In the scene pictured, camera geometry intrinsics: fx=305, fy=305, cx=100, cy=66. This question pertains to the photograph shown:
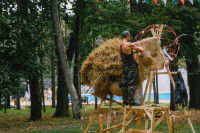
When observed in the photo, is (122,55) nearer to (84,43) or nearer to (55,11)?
(55,11)

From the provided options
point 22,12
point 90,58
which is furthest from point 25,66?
point 90,58

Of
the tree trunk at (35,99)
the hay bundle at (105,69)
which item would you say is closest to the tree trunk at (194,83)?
the tree trunk at (35,99)

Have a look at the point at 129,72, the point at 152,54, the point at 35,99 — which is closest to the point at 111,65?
the point at 129,72

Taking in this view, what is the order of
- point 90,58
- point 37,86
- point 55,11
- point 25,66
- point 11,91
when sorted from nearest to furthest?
point 90,58 < point 11,91 < point 25,66 < point 55,11 < point 37,86

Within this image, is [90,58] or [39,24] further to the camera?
[39,24]

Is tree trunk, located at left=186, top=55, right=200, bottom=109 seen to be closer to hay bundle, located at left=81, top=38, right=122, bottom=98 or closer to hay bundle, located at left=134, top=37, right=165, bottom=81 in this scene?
hay bundle, located at left=81, top=38, right=122, bottom=98

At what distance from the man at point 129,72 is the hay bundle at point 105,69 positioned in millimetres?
382

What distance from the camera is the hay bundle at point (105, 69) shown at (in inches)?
272

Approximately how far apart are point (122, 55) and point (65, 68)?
27.8 feet

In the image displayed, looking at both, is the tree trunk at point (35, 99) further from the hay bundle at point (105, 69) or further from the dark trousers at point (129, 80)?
the dark trousers at point (129, 80)

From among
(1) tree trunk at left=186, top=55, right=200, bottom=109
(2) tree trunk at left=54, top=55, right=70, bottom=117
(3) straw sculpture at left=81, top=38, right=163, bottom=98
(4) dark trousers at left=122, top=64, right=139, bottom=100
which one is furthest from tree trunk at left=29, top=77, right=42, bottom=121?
(1) tree trunk at left=186, top=55, right=200, bottom=109

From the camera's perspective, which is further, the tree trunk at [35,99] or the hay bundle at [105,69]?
the tree trunk at [35,99]

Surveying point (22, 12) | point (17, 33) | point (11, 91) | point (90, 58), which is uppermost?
point (22, 12)

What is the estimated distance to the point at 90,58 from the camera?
7.40 metres
